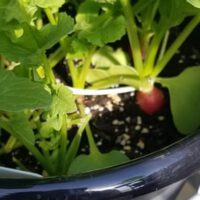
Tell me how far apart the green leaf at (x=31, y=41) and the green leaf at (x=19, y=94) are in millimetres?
48

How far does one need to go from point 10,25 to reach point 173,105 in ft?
0.70

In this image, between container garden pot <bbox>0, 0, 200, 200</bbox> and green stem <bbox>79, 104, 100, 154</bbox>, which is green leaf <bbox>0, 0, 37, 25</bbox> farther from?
green stem <bbox>79, 104, 100, 154</bbox>

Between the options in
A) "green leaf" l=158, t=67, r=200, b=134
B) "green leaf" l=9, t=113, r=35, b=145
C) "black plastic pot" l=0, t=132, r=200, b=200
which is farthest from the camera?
"green leaf" l=158, t=67, r=200, b=134

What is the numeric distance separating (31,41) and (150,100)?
194mm

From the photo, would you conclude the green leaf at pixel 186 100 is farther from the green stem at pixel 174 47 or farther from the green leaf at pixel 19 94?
the green leaf at pixel 19 94

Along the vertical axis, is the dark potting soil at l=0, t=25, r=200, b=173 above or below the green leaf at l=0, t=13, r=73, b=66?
below

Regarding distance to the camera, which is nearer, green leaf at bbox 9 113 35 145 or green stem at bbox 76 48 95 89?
green leaf at bbox 9 113 35 145

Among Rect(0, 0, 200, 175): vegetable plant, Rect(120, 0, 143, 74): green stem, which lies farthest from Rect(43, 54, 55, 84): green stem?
Rect(120, 0, 143, 74): green stem

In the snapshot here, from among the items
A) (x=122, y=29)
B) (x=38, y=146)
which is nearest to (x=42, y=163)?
(x=38, y=146)

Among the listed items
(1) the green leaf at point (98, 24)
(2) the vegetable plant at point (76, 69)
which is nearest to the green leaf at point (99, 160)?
(2) the vegetable plant at point (76, 69)

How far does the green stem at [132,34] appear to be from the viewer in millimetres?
635

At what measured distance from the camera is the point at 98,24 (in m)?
0.65

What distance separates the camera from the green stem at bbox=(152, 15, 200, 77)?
27.0 inches

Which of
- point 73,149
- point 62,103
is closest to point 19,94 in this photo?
point 62,103
